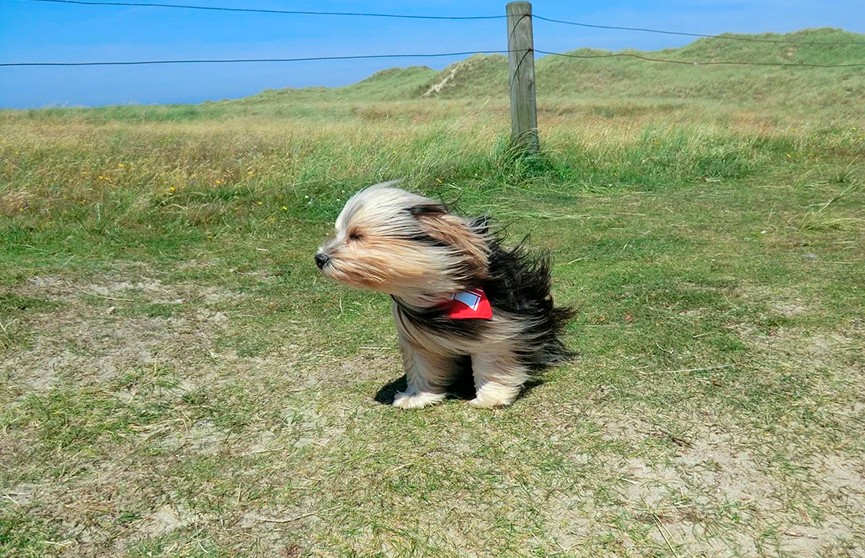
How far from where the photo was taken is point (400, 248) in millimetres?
2889

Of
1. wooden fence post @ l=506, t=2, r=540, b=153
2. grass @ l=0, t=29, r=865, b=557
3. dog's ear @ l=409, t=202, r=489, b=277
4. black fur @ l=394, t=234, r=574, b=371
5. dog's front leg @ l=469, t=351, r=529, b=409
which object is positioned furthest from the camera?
wooden fence post @ l=506, t=2, r=540, b=153

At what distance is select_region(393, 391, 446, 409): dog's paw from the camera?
3307 mm

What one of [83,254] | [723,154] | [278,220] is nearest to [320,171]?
[278,220]

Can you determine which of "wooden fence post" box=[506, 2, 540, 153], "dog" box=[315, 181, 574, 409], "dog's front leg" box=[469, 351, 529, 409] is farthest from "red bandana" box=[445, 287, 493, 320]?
"wooden fence post" box=[506, 2, 540, 153]

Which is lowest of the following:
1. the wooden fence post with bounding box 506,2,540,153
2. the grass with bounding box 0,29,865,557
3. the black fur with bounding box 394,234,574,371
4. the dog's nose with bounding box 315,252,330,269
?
the grass with bounding box 0,29,865,557

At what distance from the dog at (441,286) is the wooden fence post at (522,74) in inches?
219

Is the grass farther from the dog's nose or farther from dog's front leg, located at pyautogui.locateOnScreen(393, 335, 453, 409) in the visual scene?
the dog's nose

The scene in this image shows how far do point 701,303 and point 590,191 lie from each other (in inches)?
161

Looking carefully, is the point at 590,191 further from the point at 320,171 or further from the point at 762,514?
the point at 762,514

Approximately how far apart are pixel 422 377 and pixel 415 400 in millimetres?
106

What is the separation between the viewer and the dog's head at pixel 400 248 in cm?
286

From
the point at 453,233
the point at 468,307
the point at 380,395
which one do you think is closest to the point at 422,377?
the point at 380,395

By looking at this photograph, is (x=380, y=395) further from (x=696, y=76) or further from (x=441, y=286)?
(x=696, y=76)

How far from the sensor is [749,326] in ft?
13.4
